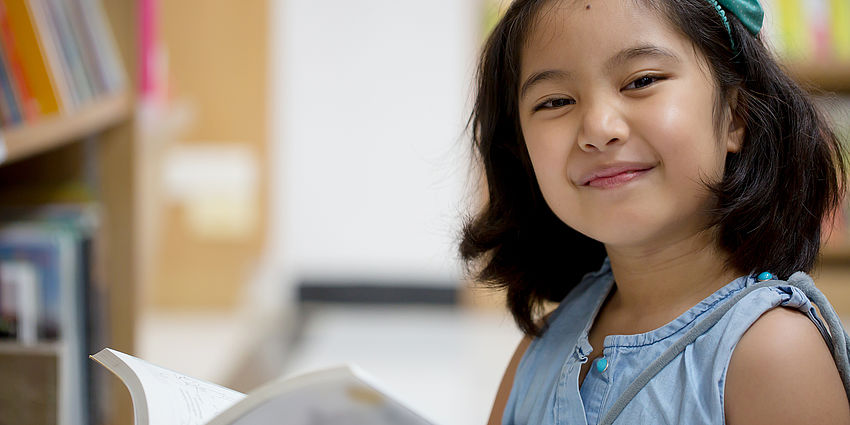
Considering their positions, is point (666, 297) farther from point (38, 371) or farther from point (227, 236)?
point (227, 236)

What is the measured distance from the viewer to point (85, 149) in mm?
1448

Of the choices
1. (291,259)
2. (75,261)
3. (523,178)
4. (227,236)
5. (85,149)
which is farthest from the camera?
(291,259)

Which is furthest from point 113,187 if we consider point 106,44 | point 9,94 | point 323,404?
point 323,404

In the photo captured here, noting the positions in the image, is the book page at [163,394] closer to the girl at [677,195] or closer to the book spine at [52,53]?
the girl at [677,195]

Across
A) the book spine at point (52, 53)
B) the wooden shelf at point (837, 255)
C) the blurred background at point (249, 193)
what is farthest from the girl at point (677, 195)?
the wooden shelf at point (837, 255)

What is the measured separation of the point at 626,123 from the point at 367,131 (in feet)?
9.08

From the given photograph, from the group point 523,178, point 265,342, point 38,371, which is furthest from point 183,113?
point 523,178

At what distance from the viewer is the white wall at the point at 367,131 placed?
3.45m

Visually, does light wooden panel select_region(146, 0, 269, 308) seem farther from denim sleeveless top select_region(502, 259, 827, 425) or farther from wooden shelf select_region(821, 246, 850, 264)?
denim sleeveless top select_region(502, 259, 827, 425)

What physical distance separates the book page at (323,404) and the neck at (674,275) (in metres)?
0.31

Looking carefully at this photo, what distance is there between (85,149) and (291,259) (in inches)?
83.2

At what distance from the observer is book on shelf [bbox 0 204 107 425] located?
3.43ft

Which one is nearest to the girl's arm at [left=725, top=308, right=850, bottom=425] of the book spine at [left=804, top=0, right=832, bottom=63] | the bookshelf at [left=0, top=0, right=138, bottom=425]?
the bookshelf at [left=0, top=0, right=138, bottom=425]

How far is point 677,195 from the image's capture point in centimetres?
80
